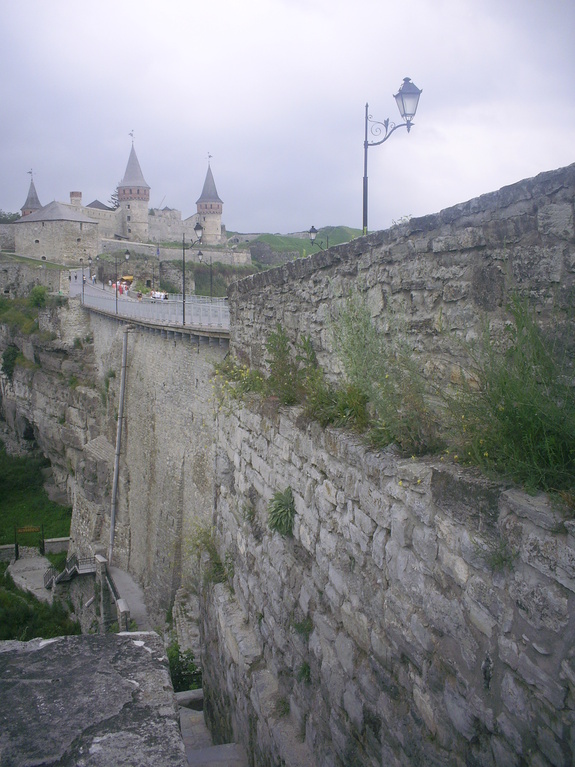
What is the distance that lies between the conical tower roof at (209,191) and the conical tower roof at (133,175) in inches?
236

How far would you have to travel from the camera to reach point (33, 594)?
23125mm

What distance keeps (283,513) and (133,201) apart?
69541 mm

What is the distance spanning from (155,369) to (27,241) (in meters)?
40.6

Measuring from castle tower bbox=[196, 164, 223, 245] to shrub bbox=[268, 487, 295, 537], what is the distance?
2687 inches

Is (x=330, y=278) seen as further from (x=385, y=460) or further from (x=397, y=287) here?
(x=385, y=460)

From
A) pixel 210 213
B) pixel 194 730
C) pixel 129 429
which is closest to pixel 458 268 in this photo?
pixel 194 730

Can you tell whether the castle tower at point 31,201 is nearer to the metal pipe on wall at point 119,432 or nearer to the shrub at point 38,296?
the shrub at point 38,296

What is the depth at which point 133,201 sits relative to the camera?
69875 mm

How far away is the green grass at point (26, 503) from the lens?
28531mm

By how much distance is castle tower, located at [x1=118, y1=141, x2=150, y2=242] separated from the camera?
69.8 m

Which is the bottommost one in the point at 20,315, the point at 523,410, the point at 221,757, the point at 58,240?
the point at 221,757

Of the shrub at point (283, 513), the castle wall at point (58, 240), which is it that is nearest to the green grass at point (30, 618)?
the shrub at point (283, 513)

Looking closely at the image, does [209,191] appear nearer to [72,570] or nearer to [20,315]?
[20,315]

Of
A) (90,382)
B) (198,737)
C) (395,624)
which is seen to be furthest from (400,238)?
(90,382)
